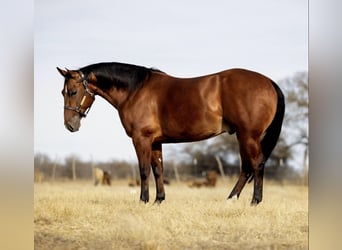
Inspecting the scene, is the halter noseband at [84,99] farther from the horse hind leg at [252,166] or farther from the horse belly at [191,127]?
the horse hind leg at [252,166]

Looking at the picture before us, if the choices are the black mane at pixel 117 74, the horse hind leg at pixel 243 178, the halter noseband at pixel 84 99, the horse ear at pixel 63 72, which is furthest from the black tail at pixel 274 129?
the horse ear at pixel 63 72

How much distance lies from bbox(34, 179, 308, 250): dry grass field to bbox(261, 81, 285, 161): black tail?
0.21m

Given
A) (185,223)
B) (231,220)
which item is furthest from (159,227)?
(231,220)

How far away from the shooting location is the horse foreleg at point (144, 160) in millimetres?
2949

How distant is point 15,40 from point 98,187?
3.36 feet

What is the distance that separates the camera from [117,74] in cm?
299

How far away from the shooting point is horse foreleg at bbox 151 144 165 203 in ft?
9.66

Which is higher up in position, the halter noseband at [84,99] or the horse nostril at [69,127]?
the halter noseband at [84,99]

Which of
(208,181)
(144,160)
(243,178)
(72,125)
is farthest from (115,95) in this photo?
(243,178)

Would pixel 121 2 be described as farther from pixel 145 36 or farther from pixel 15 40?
pixel 15 40

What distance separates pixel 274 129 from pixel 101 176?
1.07 m

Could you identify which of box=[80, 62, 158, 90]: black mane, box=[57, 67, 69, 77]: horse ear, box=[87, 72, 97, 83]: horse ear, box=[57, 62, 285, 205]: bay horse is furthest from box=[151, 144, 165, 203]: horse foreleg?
box=[57, 67, 69, 77]: horse ear

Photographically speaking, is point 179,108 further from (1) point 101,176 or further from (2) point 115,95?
(1) point 101,176

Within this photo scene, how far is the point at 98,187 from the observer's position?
298 centimetres
